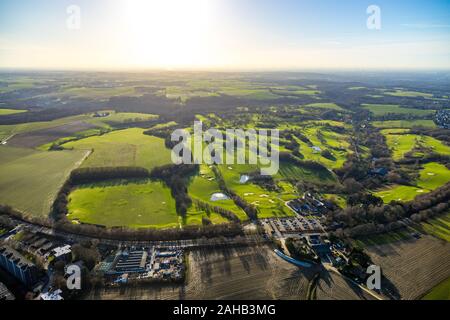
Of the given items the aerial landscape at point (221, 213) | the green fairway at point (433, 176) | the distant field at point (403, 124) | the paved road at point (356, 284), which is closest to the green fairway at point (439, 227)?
the aerial landscape at point (221, 213)

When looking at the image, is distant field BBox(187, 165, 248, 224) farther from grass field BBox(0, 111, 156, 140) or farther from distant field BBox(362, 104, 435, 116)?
distant field BBox(362, 104, 435, 116)

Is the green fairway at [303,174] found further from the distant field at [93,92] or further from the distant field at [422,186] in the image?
the distant field at [93,92]

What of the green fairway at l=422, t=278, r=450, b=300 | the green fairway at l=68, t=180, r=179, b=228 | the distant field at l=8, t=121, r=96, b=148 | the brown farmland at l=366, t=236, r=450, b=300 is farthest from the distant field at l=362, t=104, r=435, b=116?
the distant field at l=8, t=121, r=96, b=148

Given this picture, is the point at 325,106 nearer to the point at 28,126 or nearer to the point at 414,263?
the point at 414,263

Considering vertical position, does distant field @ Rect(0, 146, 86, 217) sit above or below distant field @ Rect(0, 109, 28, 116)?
below

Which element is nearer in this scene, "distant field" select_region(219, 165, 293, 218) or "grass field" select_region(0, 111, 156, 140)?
"distant field" select_region(219, 165, 293, 218)

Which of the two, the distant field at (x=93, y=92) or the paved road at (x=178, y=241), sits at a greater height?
the distant field at (x=93, y=92)

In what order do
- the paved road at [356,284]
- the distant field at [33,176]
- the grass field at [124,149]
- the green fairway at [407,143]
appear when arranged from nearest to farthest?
the paved road at [356,284] → the distant field at [33,176] → the grass field at [124,149] → the green fairway at [407,143]
